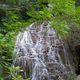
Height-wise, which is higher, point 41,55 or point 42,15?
point 42,15

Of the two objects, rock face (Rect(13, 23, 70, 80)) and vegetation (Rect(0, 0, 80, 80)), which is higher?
vegetation (Rect(0, 0, 80, 80))

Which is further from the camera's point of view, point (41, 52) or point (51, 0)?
point (51, 0)

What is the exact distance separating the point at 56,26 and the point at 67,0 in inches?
34.4

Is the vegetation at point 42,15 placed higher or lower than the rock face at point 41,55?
higher

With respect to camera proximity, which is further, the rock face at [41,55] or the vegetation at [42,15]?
the vegetation at [42,15]

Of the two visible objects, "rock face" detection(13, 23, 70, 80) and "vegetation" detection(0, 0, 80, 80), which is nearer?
"rock face" detection(13, 23, 70, 80)

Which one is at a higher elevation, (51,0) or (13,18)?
(51,0)

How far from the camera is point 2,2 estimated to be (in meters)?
6.19

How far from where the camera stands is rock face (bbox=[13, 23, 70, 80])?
5.17m

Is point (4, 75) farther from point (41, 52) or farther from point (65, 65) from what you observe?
point (65, 65)

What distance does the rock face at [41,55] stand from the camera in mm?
5172

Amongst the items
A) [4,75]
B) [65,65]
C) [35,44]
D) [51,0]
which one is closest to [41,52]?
[35,44]

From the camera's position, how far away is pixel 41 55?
532 cm

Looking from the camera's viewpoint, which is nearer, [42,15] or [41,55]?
[41,55]
